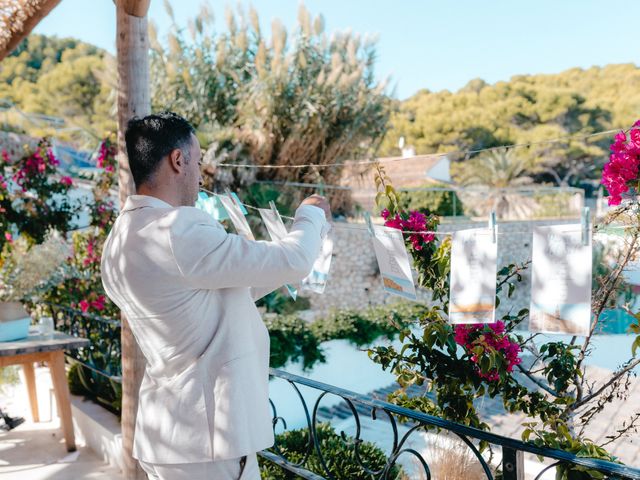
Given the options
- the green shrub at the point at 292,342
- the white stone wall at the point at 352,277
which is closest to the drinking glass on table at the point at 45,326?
the green shrub at the point at 292,342

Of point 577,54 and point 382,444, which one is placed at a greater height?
point 577,54

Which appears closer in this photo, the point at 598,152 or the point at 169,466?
the point at 169,466

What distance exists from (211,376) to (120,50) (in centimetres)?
158

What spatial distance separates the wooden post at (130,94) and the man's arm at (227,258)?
132 centimetres

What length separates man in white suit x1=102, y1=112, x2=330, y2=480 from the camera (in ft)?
3.42

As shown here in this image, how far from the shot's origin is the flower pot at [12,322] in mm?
3008

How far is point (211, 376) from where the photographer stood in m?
1.12

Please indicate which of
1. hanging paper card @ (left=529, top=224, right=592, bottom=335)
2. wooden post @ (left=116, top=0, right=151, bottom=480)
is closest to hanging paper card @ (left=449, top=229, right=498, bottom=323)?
hanging paper card @ (left=529, top=224, right=592, bottom=335)

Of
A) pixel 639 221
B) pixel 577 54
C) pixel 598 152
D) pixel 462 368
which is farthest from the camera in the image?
pixel 577 54

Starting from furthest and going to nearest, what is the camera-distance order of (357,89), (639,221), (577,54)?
(577,54) → (357,89) → (639,221)

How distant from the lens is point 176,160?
115 cm

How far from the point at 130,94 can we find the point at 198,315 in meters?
1.39

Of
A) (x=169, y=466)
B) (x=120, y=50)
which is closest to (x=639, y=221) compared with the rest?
(x=169, y=466)

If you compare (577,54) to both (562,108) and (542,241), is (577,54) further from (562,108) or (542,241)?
(542,241)
